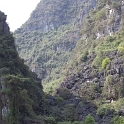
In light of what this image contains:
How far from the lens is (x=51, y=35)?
155m

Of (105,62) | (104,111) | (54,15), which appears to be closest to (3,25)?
(104,111)

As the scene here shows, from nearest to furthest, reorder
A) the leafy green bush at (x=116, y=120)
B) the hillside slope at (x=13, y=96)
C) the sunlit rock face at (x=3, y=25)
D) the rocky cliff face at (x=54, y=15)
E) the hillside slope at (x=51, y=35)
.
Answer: the hillside slope at (x=13, y=96) < the leafy green bush at (x=116, y=120) < the sunlit rock face at (x=3, y=25) < the hillside slope at (x=51, y=35) < the rocky cliff face at (x=54, y=15)

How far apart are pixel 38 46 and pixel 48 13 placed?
24.4 m

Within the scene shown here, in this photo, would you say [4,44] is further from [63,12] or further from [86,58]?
[63,12]

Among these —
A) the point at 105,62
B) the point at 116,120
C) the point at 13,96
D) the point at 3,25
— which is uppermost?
the point at 3,25

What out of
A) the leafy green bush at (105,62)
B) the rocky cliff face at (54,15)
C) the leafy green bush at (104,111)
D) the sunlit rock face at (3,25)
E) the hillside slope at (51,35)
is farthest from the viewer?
the rocky cliff face at (54,15)

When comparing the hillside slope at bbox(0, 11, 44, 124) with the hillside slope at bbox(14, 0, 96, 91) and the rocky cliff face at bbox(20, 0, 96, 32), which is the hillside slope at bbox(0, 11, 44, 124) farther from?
the rocky cliff face at bbox(20, 0, 96, 32)

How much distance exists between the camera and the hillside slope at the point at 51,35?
433 ft

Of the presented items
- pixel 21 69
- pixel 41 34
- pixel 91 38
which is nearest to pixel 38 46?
pixel 41 34

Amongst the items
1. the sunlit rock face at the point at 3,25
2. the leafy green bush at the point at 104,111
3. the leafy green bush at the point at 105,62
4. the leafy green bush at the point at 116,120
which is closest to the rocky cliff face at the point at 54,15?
the leafy green bush at the point at 105,62

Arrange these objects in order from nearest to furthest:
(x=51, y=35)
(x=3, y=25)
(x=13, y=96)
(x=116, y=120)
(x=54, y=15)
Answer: (x=13, y=96) < (x=116, y=120) < (x=3, y=25) < (x=51, y=35) < (x=54, y=15)

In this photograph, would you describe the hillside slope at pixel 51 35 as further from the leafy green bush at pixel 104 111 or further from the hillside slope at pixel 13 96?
the hillside slope at pixel 13 96

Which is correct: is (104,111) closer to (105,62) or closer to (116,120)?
(116,120)

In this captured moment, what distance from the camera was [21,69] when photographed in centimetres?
6134
